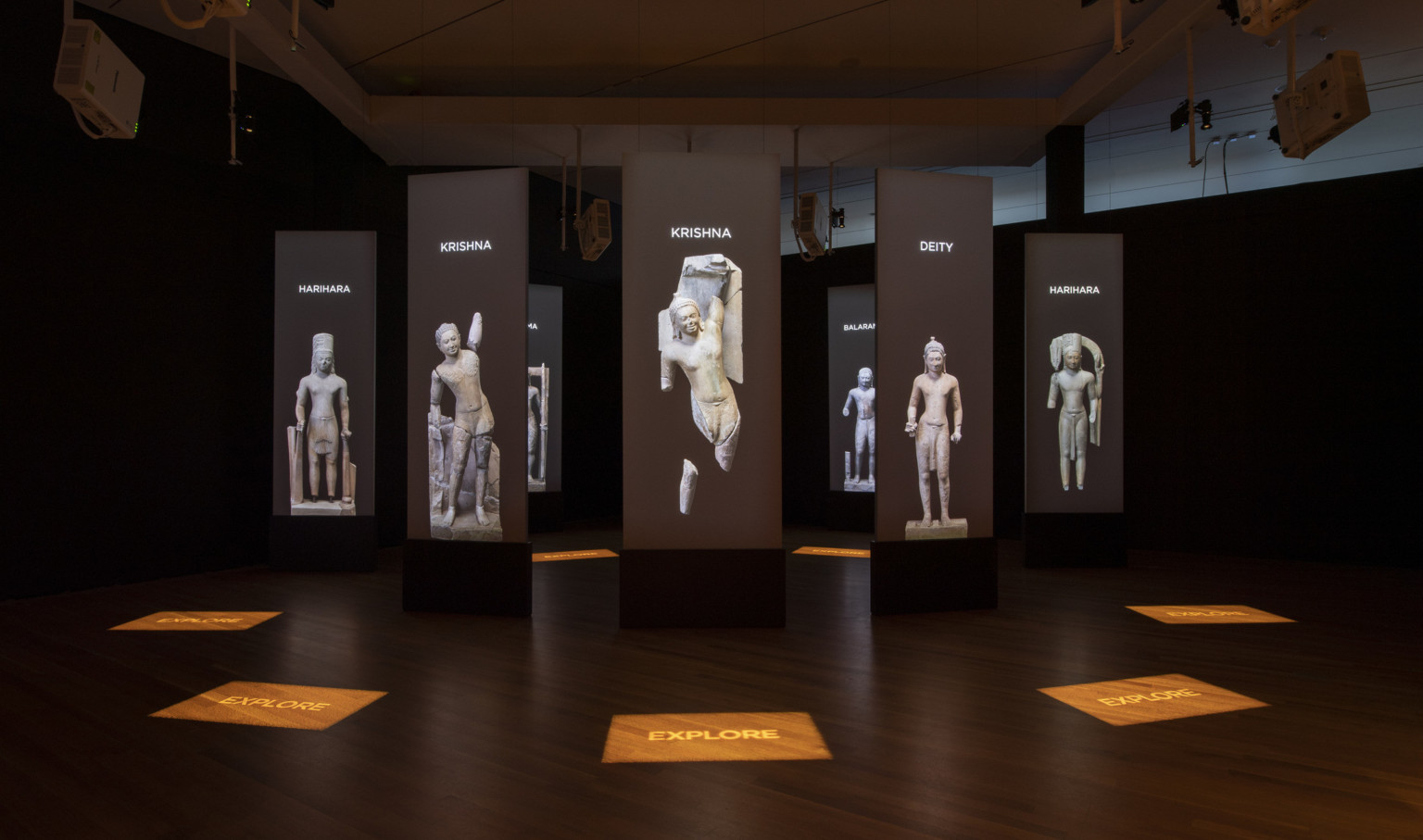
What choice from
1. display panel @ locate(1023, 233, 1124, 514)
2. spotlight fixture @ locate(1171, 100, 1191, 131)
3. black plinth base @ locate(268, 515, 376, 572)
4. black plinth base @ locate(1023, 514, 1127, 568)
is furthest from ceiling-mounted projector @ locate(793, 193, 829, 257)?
black plinth base @ locate(268, 515, 376, 572)

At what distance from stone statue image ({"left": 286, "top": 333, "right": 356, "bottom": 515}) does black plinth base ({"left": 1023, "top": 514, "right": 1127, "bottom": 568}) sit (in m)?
6.60

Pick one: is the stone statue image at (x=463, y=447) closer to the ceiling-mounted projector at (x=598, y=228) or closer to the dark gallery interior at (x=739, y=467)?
the dark gallery interior at (x=739, y=467)

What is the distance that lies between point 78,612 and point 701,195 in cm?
543

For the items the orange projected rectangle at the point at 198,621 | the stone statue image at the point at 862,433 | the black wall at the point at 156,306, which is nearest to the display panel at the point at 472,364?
the orange projected rectangle at the point at 198,621

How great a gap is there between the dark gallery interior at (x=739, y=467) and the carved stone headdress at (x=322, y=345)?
1.64 ft

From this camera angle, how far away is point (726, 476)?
5.22 m

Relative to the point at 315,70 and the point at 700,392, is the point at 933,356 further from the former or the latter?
the point at 315,70

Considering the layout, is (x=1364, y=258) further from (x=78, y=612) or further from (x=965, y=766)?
(x=78, y=612)

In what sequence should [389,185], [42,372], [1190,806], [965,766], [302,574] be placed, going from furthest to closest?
[389,185] < [302,574] < [42,372] < [965,766] < [1190,806]

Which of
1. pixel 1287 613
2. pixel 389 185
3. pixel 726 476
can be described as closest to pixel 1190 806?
pixel 726 476

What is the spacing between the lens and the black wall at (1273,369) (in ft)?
27.1

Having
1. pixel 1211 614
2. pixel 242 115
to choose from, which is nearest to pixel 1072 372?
pixel 1211 614

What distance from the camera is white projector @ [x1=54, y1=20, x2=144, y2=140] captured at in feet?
13.5

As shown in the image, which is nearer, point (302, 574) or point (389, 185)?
point (302, 574)
